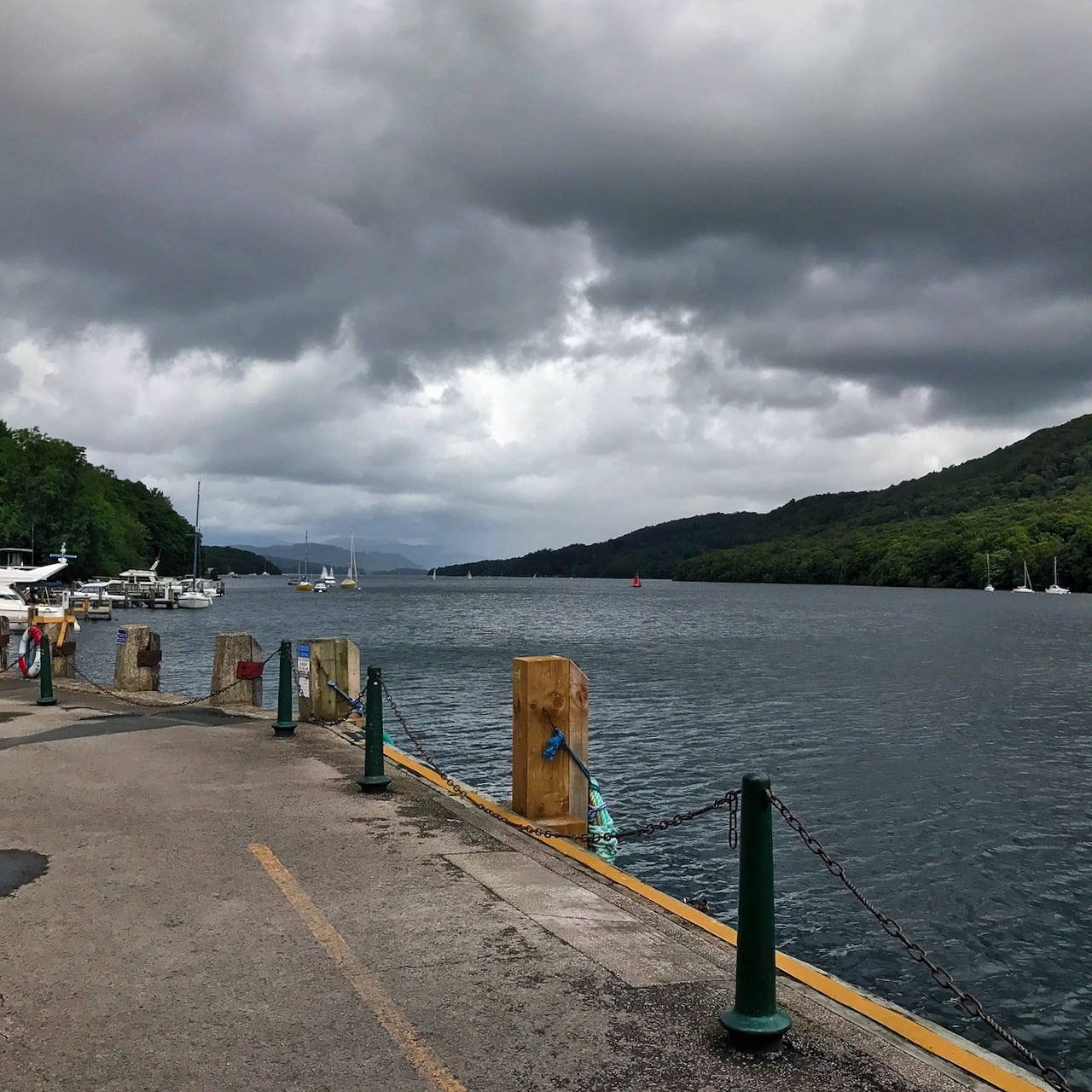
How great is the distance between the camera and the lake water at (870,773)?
9.76 metres

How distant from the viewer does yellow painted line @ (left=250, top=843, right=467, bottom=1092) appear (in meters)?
4.25

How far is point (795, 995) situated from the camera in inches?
207

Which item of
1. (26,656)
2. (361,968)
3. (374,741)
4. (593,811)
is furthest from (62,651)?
(361,968)

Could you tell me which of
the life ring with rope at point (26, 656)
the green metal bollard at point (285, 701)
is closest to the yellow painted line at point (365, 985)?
the green metal bollard at point (285, 701)

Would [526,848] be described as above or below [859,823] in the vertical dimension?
above

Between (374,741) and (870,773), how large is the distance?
12681mm

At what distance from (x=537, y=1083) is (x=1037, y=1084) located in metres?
2.28

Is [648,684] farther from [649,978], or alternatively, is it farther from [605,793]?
[649,978]

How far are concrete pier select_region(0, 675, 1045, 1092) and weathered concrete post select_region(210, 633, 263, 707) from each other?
6826 mm

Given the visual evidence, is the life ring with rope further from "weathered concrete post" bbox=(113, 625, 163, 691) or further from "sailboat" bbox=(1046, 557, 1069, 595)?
"sailboat" bbox=(1046, 557, 1069, 595)

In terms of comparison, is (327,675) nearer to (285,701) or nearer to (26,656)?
(285,701)

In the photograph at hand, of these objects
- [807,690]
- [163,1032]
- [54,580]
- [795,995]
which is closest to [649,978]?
[795,995]

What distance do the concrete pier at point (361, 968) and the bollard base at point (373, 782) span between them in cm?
45

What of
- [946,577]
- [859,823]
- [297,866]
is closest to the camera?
[297,866]
